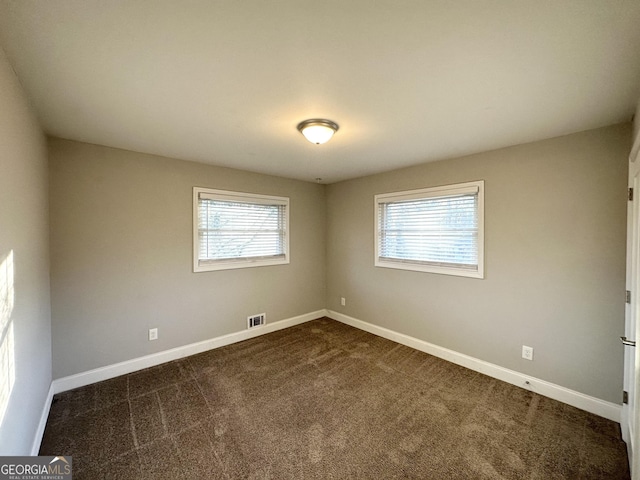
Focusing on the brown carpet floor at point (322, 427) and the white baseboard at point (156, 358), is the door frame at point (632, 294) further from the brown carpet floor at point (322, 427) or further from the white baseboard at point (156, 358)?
the white baseboard at point (156, 358)

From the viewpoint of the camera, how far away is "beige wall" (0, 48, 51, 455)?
129cm

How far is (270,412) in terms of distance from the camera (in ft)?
7.24

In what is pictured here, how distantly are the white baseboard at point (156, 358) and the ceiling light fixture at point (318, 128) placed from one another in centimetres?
281

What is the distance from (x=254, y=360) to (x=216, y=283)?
3.60 feet

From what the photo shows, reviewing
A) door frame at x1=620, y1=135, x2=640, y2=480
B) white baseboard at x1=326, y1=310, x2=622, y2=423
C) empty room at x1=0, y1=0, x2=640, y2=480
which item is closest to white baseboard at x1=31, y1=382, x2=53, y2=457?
empty room at x1=0, y1=0, x2=640, y2=480

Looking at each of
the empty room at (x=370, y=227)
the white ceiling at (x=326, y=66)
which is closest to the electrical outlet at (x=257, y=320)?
the empty room at (x=370, y=227)

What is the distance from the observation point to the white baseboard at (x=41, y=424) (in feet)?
5.75

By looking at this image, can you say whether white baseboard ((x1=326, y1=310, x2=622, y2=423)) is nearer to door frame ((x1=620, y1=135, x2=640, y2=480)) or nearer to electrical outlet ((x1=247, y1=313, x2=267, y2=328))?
door frame ((x1=620, y1=135, x2=640, y2=480))

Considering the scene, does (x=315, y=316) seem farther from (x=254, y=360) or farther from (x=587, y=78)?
(x=587, y=78)

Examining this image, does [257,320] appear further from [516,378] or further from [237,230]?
[516,378]

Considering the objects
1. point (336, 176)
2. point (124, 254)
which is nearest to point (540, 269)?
point (336, 176)

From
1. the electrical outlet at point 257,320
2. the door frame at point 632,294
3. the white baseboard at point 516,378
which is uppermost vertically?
the door frame at point 632,294

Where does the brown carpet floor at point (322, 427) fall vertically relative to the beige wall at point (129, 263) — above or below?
below

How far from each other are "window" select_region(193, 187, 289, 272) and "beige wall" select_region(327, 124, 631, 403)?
204cm
